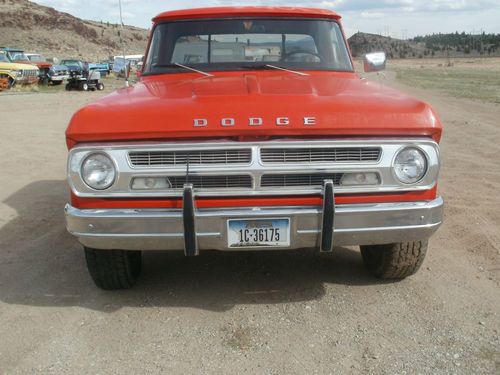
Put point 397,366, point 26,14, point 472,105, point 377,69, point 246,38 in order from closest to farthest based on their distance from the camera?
point 397,366, point 246,38, point 377,69, point 472,105, point 26,14

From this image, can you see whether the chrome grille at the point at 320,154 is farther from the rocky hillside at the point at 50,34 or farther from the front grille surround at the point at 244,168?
the rocky hillside at the point at 50,34

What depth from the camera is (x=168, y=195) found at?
2893 mm

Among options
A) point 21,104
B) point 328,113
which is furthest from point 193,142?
point 21,104

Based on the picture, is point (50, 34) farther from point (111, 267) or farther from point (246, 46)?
point (111, 267)

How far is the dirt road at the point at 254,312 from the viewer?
2787 millimetres

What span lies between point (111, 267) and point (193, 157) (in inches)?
42.1

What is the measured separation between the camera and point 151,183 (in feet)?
9.56

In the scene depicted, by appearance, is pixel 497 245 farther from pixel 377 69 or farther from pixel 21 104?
pixel 21 104

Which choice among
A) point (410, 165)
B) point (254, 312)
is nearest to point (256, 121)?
point (410, 165)

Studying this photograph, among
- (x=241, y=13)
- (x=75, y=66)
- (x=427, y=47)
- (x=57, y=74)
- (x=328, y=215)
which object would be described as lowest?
(x=427, y=47)

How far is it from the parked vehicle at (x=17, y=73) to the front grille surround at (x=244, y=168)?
22994 mm

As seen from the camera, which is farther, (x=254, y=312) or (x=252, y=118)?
(x=254, y=312)

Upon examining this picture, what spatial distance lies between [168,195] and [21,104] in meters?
15.7

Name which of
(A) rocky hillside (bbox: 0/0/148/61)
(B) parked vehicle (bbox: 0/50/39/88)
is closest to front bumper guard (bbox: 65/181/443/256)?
(B) parked vehicle (bbox: 0/50/39/88)
